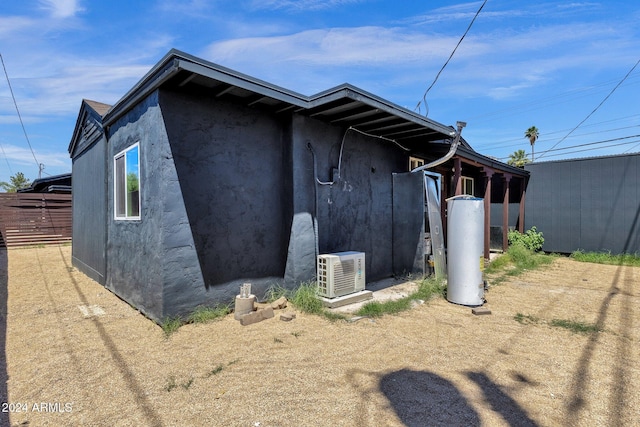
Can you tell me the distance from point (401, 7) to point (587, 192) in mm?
7570

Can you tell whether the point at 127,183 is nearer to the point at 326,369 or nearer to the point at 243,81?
the point at 243,81

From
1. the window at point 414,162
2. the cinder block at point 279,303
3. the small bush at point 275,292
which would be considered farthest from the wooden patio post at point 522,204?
the cinder block at point 279,303

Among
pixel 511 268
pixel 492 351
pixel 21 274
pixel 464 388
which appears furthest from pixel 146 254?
pixel 511 268

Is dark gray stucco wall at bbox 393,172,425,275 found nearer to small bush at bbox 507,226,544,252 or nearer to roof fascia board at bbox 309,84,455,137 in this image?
roof fascia board at bbox 309,84,455,137

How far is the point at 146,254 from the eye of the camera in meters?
3.99

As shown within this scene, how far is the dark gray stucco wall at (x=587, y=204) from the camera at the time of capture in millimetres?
8594

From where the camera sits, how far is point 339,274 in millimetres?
4477

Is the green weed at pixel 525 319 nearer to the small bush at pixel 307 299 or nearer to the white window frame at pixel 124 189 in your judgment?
the small bush at pixel 307 299

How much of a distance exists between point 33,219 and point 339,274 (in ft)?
45.1

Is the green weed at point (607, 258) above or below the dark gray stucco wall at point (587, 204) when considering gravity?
below

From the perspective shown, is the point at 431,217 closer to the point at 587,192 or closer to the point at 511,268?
the point at 511,268

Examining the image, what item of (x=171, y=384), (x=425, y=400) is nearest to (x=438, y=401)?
(x=425, y=400)

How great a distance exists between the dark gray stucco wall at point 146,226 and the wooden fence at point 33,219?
1044cm

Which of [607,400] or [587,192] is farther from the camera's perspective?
[587,192]
